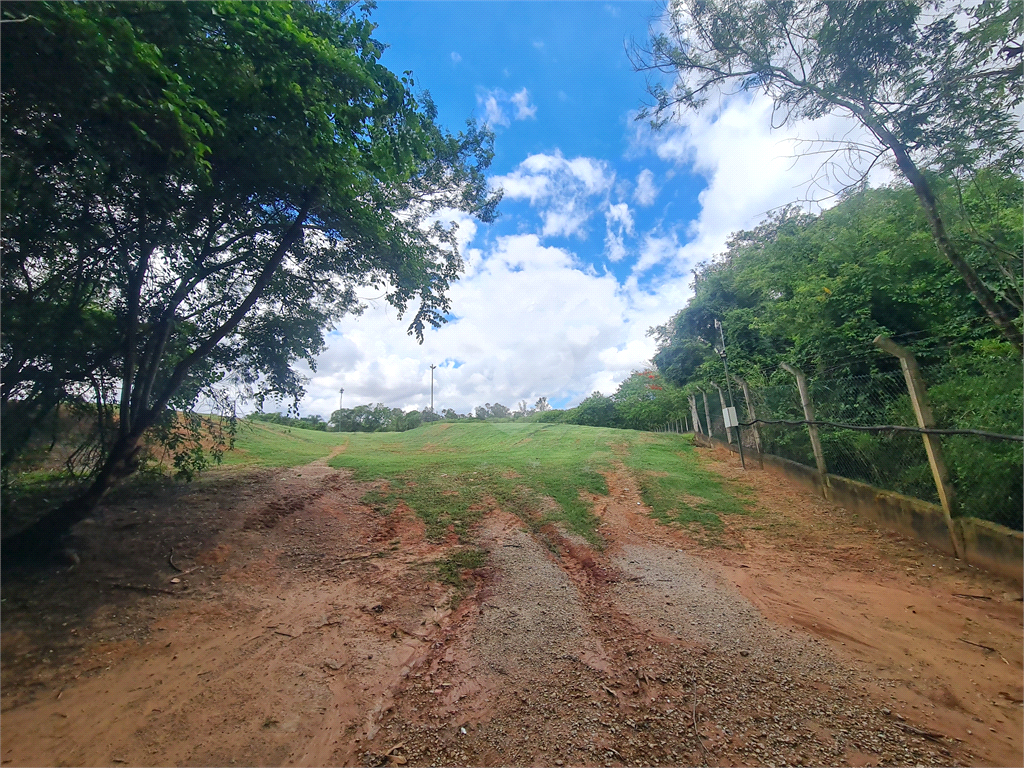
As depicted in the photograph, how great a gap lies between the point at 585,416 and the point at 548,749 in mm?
29398

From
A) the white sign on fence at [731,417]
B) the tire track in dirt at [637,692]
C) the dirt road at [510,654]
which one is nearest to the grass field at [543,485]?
the dirt road at [510,654]

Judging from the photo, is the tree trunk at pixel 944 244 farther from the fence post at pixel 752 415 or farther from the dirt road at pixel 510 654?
the fence post at pixel 752 415

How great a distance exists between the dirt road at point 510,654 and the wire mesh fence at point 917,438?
29.7 inches

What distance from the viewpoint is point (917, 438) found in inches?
190

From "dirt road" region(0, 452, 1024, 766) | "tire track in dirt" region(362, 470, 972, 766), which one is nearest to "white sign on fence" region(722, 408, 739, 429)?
"dirt road" region(0, 452, 1024, 766)

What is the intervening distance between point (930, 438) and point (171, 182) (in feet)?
31.0

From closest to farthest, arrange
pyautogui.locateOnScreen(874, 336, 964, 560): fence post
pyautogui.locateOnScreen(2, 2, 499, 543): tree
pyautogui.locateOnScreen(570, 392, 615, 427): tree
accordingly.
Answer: pyautogui.locateOnScreen(2, 2, 499, 543): tree
pyautogui.locateOnScreen(874, 336, 964, 560): fence post
pyautogui.locateOnScreen(570, 392, 615, 427): tree

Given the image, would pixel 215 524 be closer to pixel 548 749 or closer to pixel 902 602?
pixel 548 749

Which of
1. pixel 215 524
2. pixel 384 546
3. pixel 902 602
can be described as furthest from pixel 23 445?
pixel 902 602

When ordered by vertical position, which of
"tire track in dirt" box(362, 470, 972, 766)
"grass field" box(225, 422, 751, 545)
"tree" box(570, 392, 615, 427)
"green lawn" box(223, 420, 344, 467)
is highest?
"tree" box(570, 392, 615, 427)

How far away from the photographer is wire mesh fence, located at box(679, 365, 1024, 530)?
12.4 feet

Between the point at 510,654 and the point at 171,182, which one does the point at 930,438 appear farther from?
the point at 171,182

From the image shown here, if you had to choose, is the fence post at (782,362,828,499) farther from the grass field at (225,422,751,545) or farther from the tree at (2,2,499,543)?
the tree at (2,2,499,543)

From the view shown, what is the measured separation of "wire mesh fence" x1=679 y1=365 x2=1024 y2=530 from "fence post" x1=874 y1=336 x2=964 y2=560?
0.09 metres
